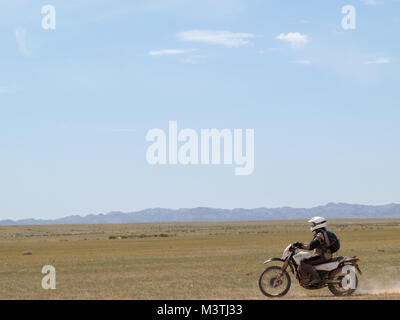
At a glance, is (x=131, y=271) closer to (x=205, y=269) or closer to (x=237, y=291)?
(x=205, y=269)

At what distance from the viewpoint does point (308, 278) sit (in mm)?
17266

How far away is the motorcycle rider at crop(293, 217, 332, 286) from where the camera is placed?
1723 cm

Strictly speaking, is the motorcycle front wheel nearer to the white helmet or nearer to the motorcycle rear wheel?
the motorcycle rear wheel

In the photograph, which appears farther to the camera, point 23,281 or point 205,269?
point 205,269

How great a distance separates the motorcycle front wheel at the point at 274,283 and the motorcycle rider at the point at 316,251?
0.47m

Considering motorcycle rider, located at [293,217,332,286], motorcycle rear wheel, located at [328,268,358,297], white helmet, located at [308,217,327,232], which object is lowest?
motorcycle rear wheel, located at [328,268,358,297]

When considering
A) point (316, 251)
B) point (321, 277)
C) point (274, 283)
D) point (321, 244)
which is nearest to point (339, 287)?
point (321, 277)

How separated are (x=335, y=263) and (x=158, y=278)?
30.5ft

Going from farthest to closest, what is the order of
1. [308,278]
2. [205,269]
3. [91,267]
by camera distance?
[91,267]
[205,269]
[308,278]

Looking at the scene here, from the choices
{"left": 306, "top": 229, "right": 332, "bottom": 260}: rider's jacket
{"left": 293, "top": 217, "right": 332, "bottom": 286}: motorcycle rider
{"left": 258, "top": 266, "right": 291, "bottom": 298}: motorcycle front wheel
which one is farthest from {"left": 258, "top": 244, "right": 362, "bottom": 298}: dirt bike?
{"left": 306, "top": 229, "right": 332, "bottom": 260}: rider's jacket
